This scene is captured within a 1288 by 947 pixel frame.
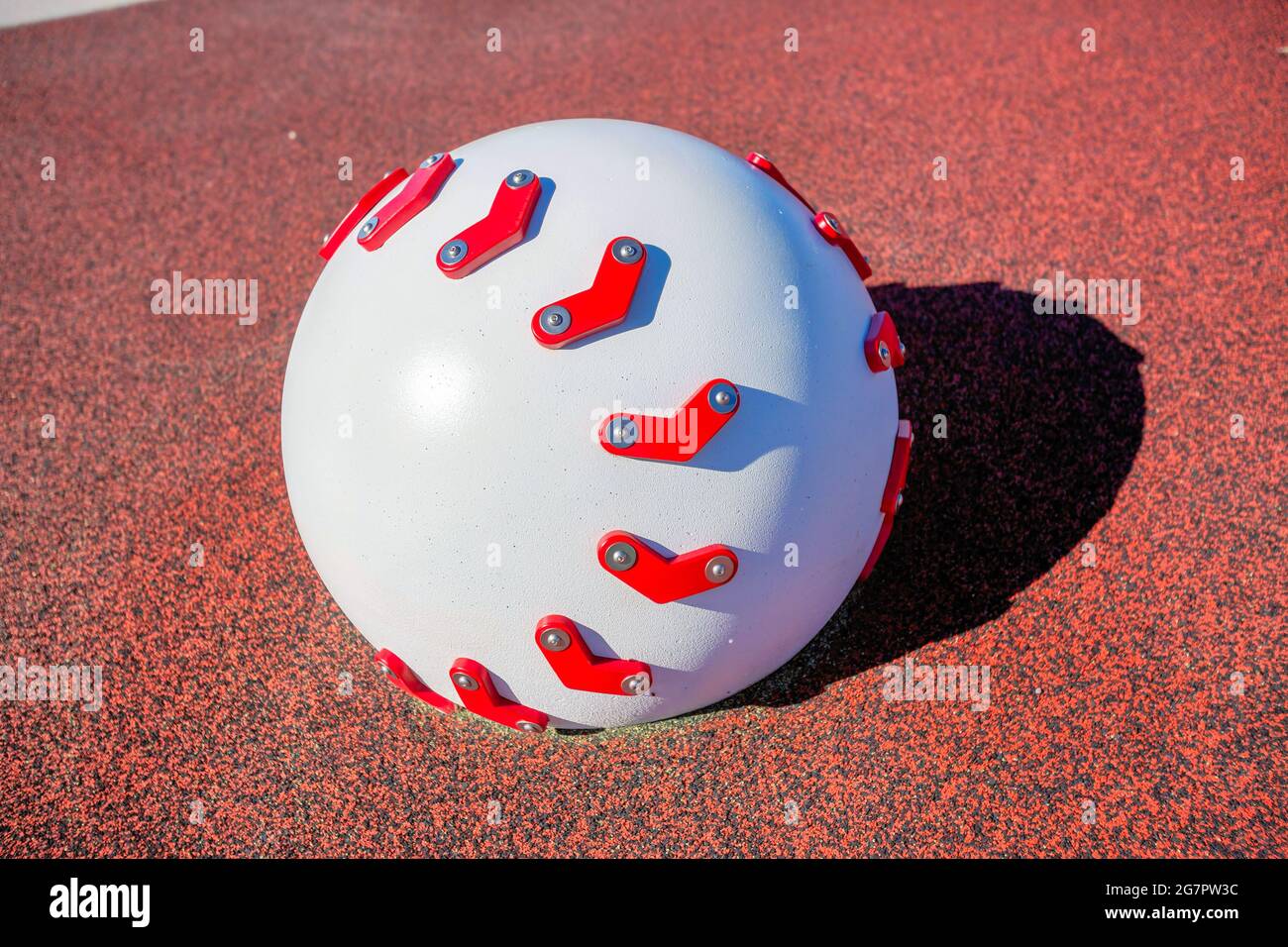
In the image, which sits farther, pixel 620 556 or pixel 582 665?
pixel 582 665

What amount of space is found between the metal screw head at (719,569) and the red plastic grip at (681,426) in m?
0.32

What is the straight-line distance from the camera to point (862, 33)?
22.3ft

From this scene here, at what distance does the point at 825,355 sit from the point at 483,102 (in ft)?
15.4

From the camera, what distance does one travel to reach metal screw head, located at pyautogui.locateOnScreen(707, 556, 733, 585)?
2.65 metres

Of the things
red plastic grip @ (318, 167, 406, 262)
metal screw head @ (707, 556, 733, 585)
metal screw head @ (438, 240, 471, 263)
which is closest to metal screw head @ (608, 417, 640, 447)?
metal screw head @ (707, 556, 733, 585)

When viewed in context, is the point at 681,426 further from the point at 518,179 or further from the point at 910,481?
the point at 910,481

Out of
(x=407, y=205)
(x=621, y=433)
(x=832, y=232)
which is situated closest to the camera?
(x=621, y=433)

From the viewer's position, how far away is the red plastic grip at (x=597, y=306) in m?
2.52

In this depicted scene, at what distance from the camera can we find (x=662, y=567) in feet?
8.62

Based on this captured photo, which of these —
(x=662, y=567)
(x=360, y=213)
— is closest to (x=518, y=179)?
(x=360, y=213)

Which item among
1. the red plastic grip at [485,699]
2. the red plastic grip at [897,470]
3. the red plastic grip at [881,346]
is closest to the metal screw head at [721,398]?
the red plastic grip at [881,346]

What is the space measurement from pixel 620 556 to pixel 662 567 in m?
0.13

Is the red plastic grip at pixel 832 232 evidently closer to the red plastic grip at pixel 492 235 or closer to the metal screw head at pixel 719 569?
the red plastic grip at pixel 492 235

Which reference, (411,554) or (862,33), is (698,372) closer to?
(411,554)
